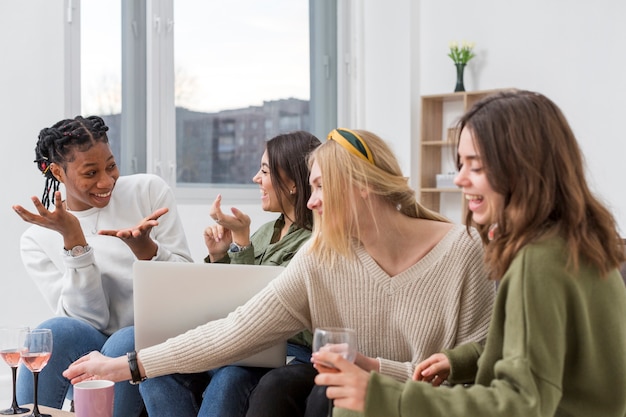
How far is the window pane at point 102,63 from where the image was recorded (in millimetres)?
4121

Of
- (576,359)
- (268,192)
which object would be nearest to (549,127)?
(576,359)

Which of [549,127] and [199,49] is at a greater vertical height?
[199,49]

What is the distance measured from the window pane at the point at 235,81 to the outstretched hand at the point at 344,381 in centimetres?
346

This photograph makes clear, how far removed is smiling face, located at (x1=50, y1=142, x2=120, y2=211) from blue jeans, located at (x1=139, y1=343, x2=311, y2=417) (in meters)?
0.81

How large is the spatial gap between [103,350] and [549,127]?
1.51 metres

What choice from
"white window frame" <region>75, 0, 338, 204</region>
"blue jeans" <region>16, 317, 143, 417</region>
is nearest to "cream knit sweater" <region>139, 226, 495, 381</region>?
"blue jeans" <region>16, 317, 143, 417</region>

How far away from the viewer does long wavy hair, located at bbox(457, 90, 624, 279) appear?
1.37 m

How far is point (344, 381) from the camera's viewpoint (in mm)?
1368

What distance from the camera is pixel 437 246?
6.28ft

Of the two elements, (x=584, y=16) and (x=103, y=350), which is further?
(x=584, y=16)

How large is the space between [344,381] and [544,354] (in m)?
0.35

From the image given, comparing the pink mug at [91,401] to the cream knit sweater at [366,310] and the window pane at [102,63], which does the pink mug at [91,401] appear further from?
the window pane at [102,63]

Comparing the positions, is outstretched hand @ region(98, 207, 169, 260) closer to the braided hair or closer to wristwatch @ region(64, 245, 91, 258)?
wristwatch @ region(64, 245, 91, 258)

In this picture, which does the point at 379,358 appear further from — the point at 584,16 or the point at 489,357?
the point at 584,16
